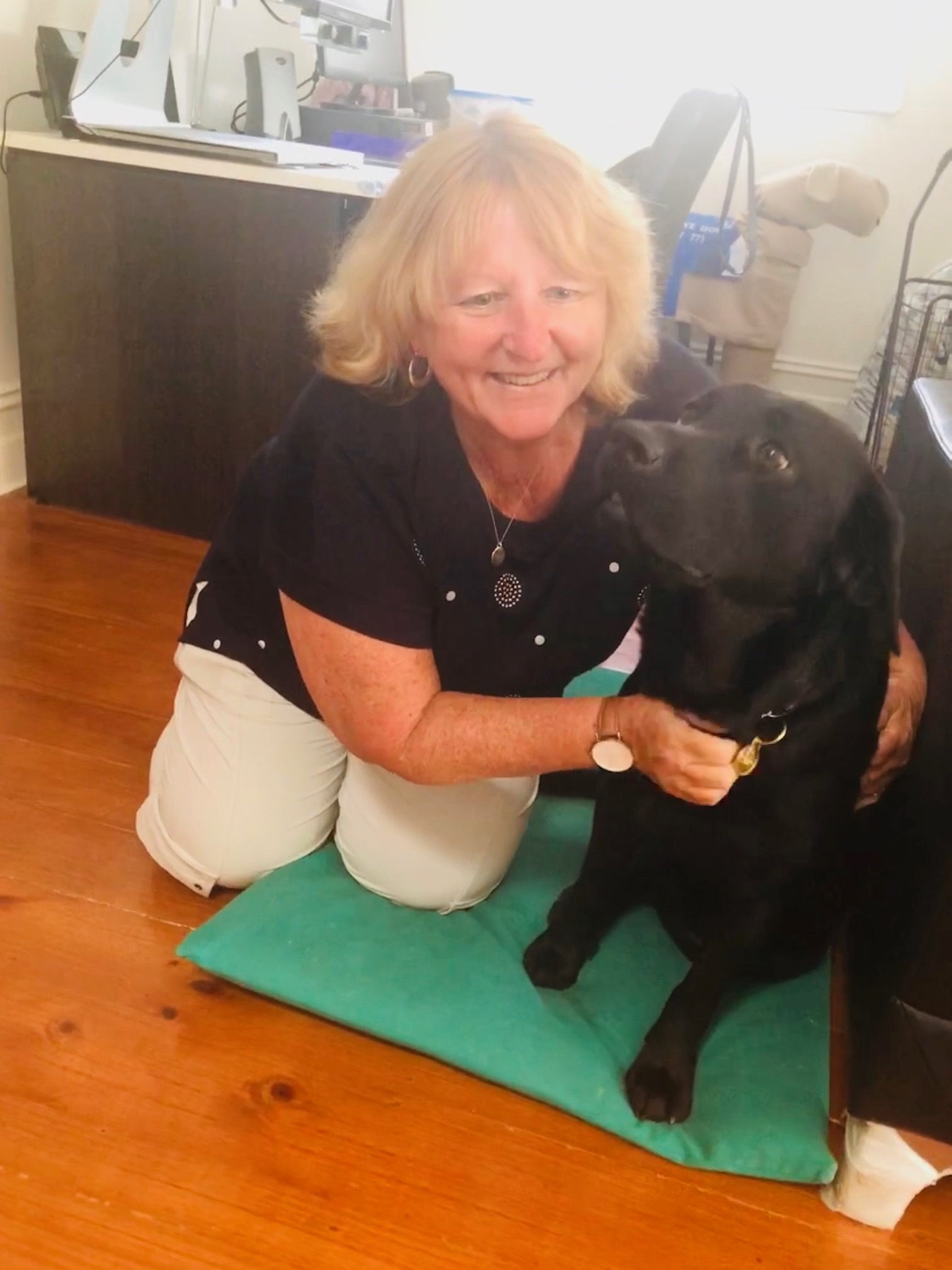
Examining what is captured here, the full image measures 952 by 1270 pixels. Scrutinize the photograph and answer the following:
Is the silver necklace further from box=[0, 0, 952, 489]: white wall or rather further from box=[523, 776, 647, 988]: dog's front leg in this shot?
box=[0, 0, 952, 489]: white wall

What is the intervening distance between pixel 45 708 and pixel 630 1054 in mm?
1074

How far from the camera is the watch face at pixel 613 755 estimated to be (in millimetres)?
1015

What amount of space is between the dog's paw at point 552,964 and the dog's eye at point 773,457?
62cm

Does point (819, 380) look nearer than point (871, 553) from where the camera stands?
No

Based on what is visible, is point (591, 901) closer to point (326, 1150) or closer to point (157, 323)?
point (326, 1150)

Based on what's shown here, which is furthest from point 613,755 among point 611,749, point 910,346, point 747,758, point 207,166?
point 910,346

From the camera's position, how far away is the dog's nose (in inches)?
37.1

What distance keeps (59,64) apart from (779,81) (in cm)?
211

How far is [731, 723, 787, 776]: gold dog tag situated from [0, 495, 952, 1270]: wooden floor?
0.41 metres

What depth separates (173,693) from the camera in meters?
1.81

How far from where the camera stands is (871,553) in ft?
3.14

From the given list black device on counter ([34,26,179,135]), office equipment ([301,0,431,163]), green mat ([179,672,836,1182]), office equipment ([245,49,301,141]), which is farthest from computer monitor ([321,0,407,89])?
green mat ([179,672,836,1182])

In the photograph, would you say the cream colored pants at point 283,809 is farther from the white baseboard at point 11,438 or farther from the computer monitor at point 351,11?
the computer monitor at point 351,11

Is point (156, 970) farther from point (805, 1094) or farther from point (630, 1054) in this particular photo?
point (805, 1094)
